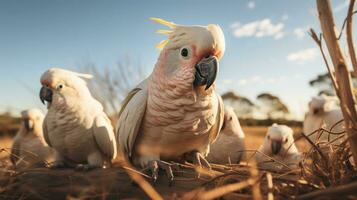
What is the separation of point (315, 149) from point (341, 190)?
54 cm

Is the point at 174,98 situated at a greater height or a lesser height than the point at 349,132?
greater

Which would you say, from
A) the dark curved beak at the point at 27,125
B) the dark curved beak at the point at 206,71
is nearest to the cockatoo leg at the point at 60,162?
the dark curved beak at the point at 27,125

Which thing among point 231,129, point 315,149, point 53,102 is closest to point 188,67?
point 315,149

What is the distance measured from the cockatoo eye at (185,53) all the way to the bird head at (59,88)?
1452 mm

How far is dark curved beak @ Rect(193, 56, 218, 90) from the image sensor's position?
2.23m

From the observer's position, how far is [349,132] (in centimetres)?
142

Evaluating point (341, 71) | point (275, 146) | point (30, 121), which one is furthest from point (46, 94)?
point (275, 146)

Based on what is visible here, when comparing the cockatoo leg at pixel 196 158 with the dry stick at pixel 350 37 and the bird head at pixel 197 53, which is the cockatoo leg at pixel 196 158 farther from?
the dry stick at pixel 350 37

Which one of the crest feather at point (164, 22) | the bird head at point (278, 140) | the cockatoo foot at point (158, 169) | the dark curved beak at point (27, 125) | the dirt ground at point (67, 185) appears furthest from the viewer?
the dark curved beak at point (27, 125)

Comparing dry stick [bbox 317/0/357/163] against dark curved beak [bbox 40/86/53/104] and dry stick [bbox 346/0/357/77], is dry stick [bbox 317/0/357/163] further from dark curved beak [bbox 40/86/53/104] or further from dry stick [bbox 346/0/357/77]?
dark curved beak [bbox 40/86/53/104]

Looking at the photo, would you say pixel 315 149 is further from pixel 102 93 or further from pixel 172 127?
pixel 102 93

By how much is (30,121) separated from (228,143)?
3.17m

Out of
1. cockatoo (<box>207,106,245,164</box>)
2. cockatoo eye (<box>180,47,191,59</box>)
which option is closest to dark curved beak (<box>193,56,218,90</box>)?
cockatoo eye (<box>180,47,191,59</box>)

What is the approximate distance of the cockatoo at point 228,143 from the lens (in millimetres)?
4328
